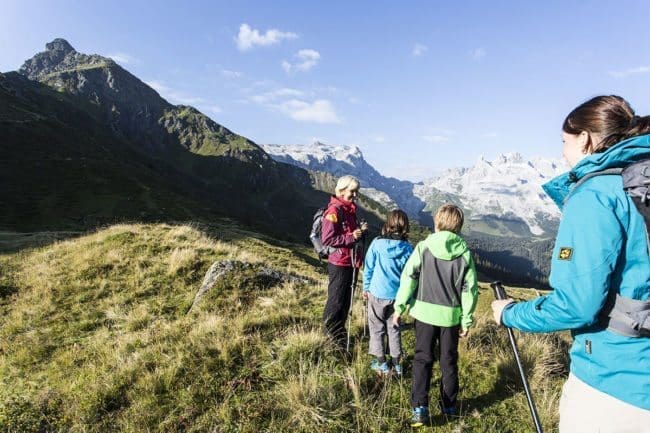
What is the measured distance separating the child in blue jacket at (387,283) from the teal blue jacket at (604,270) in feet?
13.0

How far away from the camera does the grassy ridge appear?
194 inches

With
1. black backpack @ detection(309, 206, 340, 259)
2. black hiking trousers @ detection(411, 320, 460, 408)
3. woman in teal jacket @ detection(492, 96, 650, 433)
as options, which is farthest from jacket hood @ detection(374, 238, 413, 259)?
woman in teal jacket @ detection(492, 96, 650, 433)

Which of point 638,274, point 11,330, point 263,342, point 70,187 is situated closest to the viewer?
point 638,274

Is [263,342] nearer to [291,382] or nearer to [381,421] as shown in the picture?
[291,382]

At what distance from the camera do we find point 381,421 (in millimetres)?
4879

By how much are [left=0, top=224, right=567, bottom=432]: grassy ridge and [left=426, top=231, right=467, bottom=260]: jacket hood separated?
7.11ft

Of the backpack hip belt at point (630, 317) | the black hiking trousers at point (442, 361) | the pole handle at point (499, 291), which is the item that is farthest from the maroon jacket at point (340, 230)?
the backpack hip belt at point (630, 317)

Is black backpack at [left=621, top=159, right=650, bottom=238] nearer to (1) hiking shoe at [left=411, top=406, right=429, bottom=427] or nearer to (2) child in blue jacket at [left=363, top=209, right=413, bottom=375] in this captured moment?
(1) hiking shoe at [left=411, top=406, right=429, bottom=427]

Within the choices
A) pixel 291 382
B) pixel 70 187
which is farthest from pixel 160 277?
pixel 70 187

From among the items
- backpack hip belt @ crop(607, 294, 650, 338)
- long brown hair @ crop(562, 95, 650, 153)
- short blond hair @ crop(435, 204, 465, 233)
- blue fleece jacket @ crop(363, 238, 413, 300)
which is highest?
long brown hair @ crop(562, 95, 650, 153)

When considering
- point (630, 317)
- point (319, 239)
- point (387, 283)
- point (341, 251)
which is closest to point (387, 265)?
point (387, 283)

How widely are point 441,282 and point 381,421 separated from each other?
2.06m

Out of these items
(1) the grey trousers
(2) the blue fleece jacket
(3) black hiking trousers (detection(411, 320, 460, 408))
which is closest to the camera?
(3) black hiking trousers (detection(411, 320, 460, 408))

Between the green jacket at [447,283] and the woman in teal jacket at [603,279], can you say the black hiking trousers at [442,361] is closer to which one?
the green jacket at [447,283]
